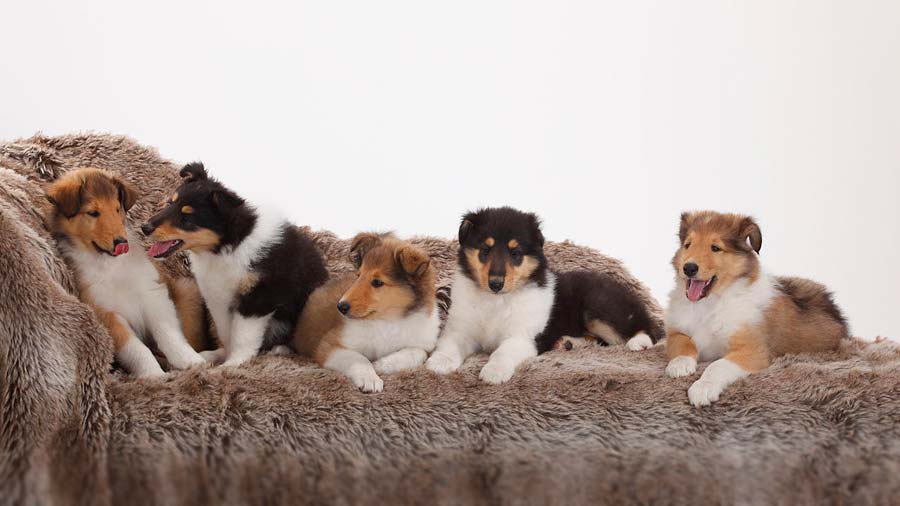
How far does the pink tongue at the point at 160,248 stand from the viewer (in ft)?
11.5

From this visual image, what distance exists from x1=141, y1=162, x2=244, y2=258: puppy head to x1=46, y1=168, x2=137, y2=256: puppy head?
5.5 inches

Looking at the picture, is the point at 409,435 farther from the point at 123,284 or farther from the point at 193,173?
the point at 193,173

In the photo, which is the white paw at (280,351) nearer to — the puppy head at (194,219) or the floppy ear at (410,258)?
the puppy head at (194,219)

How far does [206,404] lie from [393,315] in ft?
2.64

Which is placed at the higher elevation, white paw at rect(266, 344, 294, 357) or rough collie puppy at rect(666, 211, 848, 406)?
rough collie puppy at rect(666, 211, 848, 406)

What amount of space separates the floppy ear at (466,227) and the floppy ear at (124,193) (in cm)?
127

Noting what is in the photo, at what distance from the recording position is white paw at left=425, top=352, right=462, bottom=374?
338 centimetres

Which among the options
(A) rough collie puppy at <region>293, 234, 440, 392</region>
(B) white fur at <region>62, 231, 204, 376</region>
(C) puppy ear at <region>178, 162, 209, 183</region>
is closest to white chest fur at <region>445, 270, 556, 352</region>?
(A) rough collie puppy at <region>293, 234, 440, 392</region>

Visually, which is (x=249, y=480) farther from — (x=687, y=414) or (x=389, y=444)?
(x=687, y=414)

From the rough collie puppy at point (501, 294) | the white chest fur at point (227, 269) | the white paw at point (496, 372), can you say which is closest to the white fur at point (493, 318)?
the rough collie puppy at point (501, 294)

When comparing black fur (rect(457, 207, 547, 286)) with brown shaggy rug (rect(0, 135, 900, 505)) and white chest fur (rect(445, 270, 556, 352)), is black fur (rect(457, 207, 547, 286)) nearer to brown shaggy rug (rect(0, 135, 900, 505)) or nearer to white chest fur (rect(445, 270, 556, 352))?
white chest fur (rect(445, 270, 556, 352))

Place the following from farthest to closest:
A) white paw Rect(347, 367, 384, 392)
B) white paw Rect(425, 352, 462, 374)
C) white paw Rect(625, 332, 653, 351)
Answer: white paw Rect(625, 332, 653, 351) → white paw Rect(425, 352, 462, 374) → white paw Rect(347, 367, 384, 392)

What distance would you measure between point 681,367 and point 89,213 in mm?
2198

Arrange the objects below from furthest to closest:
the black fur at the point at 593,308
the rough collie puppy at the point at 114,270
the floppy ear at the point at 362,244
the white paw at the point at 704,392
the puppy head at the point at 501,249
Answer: the black fur at the point at 593,308 < the floppy ear at the point at 362,244 < the puppy head at the point at 501,249 < the rough collie puppy at the point at 114,270 < the white paw at the point at 704,392
